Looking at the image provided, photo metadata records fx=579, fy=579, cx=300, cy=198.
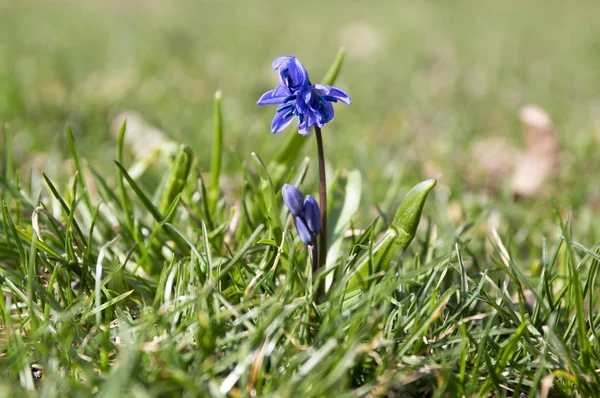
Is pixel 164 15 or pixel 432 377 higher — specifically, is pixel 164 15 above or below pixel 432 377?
above

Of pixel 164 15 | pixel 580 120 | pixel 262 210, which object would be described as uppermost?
pixel 164 15

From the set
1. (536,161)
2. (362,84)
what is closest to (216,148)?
(536,161)

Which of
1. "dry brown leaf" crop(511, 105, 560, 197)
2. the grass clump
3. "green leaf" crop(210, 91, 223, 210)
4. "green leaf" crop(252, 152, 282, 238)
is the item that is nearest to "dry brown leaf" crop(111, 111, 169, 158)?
"green leaf" crop(210, 91, 223, 210)

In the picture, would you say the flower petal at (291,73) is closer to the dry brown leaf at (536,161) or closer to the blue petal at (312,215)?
the blue petal at (312,215)

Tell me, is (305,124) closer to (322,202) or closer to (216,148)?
(322,202)

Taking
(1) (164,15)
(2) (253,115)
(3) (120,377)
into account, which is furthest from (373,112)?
(1) (164,15)

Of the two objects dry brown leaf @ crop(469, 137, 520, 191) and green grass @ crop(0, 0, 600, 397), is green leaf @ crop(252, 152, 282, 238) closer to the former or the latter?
green grass @ crop(0, 0, 600, 397)

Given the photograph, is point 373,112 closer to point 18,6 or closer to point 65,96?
point 65,96
